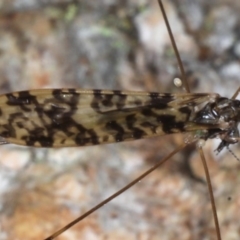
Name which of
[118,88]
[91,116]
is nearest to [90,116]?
[91,116]

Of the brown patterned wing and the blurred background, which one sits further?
the blurred background

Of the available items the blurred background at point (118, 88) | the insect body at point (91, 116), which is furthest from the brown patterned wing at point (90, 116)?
the blurred background at point (118, 88)

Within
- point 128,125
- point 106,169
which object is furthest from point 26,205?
point 128,125

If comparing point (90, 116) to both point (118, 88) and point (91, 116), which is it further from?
point (118, 88)

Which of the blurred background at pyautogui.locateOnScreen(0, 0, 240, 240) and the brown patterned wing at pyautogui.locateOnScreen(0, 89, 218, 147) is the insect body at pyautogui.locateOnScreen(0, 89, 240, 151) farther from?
the blurred background at pyautogui.locateOnScreen(0, 0, 240, 240)


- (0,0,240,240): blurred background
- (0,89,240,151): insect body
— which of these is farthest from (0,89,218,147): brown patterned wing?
(0,0,240,240): blurred background
